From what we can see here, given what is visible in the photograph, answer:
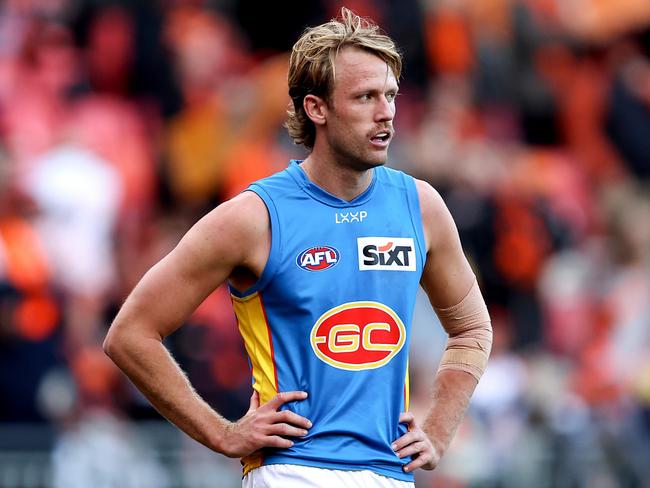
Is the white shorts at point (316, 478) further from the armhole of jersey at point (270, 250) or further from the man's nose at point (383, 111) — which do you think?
the man's nose at point (383, 111)

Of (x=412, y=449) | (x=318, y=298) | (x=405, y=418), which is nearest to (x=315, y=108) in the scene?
(x=318, y=298)

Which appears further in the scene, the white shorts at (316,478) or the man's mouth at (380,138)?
the man's mouth at (380,138)

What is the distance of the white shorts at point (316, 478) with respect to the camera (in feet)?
16.9

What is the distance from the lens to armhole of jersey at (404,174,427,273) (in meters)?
5.49

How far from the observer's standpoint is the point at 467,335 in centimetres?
586

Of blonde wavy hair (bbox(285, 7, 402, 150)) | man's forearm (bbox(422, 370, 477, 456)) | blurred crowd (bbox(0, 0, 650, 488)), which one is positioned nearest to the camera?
blonde wavy hair (bbox(285, 7, 402, 150))

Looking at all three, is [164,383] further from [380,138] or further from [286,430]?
[380,138]

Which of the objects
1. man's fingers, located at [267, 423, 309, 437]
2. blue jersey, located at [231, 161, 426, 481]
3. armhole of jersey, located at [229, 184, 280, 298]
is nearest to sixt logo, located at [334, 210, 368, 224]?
blue jersey, located at [231, 161, 426, 481]

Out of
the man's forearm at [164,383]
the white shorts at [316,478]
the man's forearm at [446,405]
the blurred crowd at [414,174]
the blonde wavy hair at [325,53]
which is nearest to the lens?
the white shorts at [316,478]

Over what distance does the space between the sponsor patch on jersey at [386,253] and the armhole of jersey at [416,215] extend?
53mm

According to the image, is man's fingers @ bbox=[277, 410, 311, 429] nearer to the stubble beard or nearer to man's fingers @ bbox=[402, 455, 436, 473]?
man's fingers @ bbox=[402, 455, 436, 473]

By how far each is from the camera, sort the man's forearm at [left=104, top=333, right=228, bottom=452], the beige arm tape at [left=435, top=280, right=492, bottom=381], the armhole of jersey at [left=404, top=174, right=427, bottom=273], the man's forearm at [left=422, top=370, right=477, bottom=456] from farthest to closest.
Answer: the beige arm tape at [left=435, top=280, right=492, bottom=381], the man's forearm at [left=422, top=370, right=477, bottom=456], the armhole of jersey at [left=404, top=174, right=427, bottom=273], the man's forearm at [left=104, top=333, right=228, bottom=452]

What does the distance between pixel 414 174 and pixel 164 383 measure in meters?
6.72

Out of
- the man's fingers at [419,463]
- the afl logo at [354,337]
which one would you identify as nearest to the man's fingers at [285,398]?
the afl logo at [354,337]
